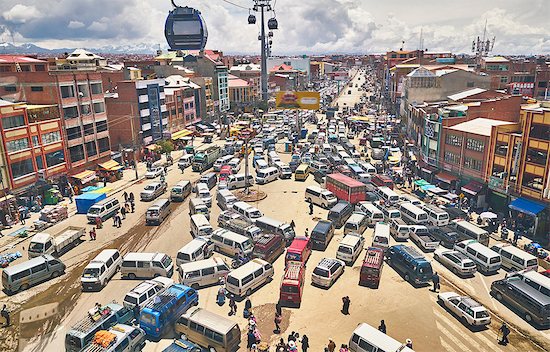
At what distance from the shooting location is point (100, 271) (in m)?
27.5

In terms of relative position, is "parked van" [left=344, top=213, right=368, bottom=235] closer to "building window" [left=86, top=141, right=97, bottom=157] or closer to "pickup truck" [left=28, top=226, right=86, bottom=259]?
"pickup truck" [left=28, top=226, right=86, bottom=259]

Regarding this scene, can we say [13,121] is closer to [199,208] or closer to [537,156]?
[199,208]

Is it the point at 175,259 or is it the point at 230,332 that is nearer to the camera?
the point at 230,332

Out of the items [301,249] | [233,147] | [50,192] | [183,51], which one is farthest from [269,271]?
[183,51]

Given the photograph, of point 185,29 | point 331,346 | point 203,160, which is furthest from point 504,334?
point 185,29

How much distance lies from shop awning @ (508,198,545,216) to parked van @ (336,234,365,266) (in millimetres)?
16847

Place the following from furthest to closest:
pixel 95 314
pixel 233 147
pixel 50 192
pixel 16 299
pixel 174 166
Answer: pixel 233 147, pixel 174 166, pixel 50 192, pixel 16 299, pixel 95 314

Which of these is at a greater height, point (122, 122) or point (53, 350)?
point (122, 122)

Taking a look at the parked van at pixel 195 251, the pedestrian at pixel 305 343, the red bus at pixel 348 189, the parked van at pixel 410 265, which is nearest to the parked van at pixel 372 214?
the red bus at pixel 348 189

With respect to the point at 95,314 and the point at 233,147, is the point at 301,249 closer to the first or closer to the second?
the point at 95,314

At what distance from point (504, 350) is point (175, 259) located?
23101 millimetres

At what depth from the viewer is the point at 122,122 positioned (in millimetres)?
66688

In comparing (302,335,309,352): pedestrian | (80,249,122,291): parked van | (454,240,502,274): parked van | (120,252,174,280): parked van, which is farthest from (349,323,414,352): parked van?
(80,249,122,291): parked van

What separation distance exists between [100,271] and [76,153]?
29.3 meters
